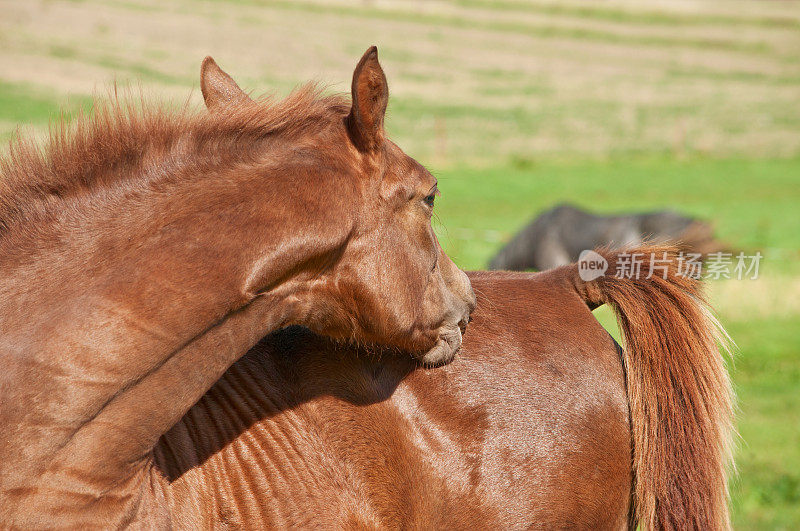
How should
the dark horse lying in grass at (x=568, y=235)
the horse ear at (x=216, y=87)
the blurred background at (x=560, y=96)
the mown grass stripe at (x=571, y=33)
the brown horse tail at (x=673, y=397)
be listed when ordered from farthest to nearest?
the mown grass stripe at (x=571, y=33)
the dark horse lying in grass at (x=568, y=235)
the blurred background at (x=560, y=96)
the brown horse tail at (x=673, y=397)
the horse ear at (x=216, y=87)

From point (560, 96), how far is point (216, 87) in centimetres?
4093

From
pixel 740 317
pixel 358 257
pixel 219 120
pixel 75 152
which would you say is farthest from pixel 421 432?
pixel 740 317

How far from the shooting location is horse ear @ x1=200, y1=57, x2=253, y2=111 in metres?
2.92

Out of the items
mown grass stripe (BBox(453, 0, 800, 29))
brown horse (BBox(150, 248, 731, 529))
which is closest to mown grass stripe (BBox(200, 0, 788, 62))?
mown grass stripe (BBox(453, 0, 800, 29))

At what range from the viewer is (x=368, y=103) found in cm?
254

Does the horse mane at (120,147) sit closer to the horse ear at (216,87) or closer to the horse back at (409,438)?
the horse ear at (216,87)

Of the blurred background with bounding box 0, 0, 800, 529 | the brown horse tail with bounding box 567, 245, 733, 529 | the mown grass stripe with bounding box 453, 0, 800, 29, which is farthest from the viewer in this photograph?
the mown grass stripe with bounding box 453, 0, 800, 29

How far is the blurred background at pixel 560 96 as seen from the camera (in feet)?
33.1

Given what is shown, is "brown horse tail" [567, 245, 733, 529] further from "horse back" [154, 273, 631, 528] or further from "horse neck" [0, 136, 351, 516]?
"horse neck" [0, 136, 351, 516]

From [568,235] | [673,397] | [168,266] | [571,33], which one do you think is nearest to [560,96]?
[571,33]

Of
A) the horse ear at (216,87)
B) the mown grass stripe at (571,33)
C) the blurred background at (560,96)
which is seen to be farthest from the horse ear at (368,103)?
the mown grass stripe at (571,33)

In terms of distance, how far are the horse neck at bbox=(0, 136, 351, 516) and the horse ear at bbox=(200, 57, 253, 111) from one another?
1.87 ft

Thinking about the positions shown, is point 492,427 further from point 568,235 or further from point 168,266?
point 568,235

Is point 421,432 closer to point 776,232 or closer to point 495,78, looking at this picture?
point 776,232
